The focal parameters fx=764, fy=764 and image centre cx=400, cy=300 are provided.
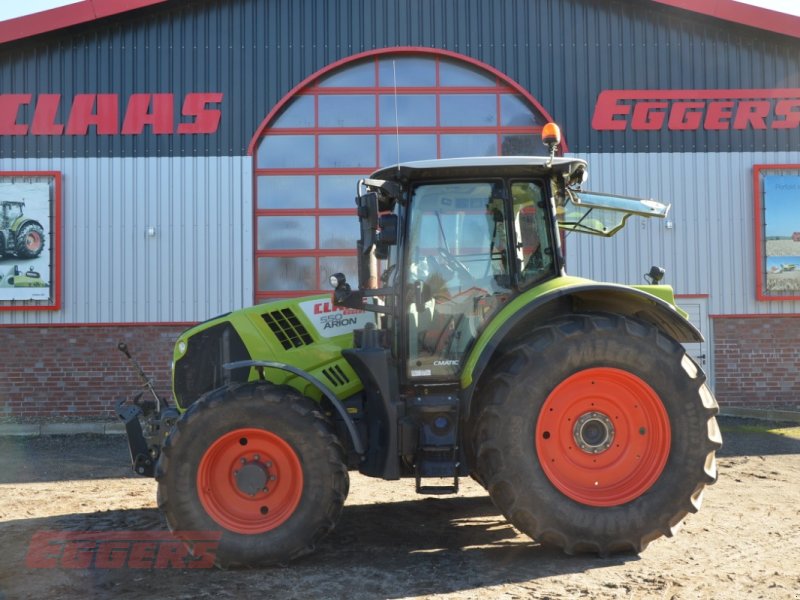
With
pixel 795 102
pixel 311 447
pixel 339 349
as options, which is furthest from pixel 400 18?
pixel 311 447

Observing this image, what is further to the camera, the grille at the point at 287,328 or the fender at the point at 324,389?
the grille at the point at 287,328

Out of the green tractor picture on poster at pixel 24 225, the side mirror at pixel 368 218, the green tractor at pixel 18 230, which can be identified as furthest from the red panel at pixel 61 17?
the side mirror at pixel 368 218

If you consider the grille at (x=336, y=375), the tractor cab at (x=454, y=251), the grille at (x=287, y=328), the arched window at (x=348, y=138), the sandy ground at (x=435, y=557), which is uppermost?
the arched window at (x=348, y=138)

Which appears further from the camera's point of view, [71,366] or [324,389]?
[71,366]

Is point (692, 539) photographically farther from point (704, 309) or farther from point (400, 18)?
point (400, 18)

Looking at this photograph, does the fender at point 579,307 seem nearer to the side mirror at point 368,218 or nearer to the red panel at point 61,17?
the side mirror at point 368,218

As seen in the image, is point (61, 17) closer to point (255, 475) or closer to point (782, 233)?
point (255, 475)

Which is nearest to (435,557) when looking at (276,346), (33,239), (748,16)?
(276,346)

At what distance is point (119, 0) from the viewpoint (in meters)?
12.4

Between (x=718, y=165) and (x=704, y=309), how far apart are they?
2.47 m

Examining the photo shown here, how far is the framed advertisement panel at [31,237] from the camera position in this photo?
41.1ft

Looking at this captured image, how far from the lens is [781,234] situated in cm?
1291

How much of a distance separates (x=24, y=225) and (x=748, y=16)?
492 inches

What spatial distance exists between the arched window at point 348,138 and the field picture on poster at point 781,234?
13.3 feet
